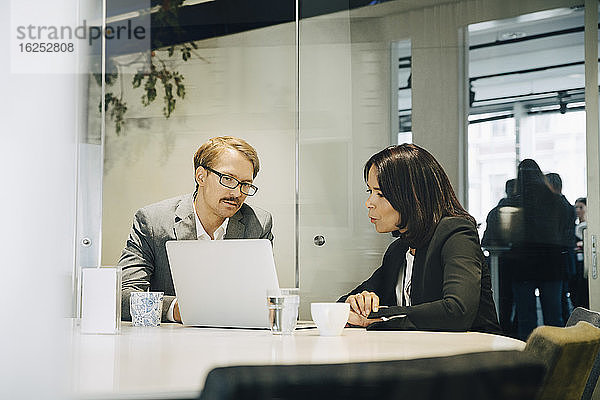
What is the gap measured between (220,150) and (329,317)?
2026 mm

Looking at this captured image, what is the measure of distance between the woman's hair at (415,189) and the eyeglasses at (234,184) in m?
0.54

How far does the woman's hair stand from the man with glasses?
0.57 metres

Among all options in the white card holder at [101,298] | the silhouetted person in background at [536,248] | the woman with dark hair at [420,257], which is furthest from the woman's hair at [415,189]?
the white card holder at [101,298]

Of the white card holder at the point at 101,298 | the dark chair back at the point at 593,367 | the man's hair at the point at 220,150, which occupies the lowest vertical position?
the dark chair back at the point at 593,367

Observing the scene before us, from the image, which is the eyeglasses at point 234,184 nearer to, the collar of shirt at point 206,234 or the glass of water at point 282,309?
the collar of shirt at point 206,234

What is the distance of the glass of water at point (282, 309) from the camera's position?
1868 mm

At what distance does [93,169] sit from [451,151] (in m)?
1.59

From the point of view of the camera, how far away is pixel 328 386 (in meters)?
0.71

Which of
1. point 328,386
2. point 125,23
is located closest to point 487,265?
point 125,23

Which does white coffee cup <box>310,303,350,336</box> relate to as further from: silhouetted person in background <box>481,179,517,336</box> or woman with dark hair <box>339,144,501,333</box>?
silhouetted person in background <box>481,179,517,336</box>

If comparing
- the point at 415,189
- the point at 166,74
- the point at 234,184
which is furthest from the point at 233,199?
the point at 415,189

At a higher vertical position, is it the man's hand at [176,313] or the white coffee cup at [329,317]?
the white coffee cup at [329,317]

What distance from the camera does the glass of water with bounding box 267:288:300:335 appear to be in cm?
187

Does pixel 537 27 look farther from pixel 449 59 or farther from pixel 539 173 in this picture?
pixel 539 173
